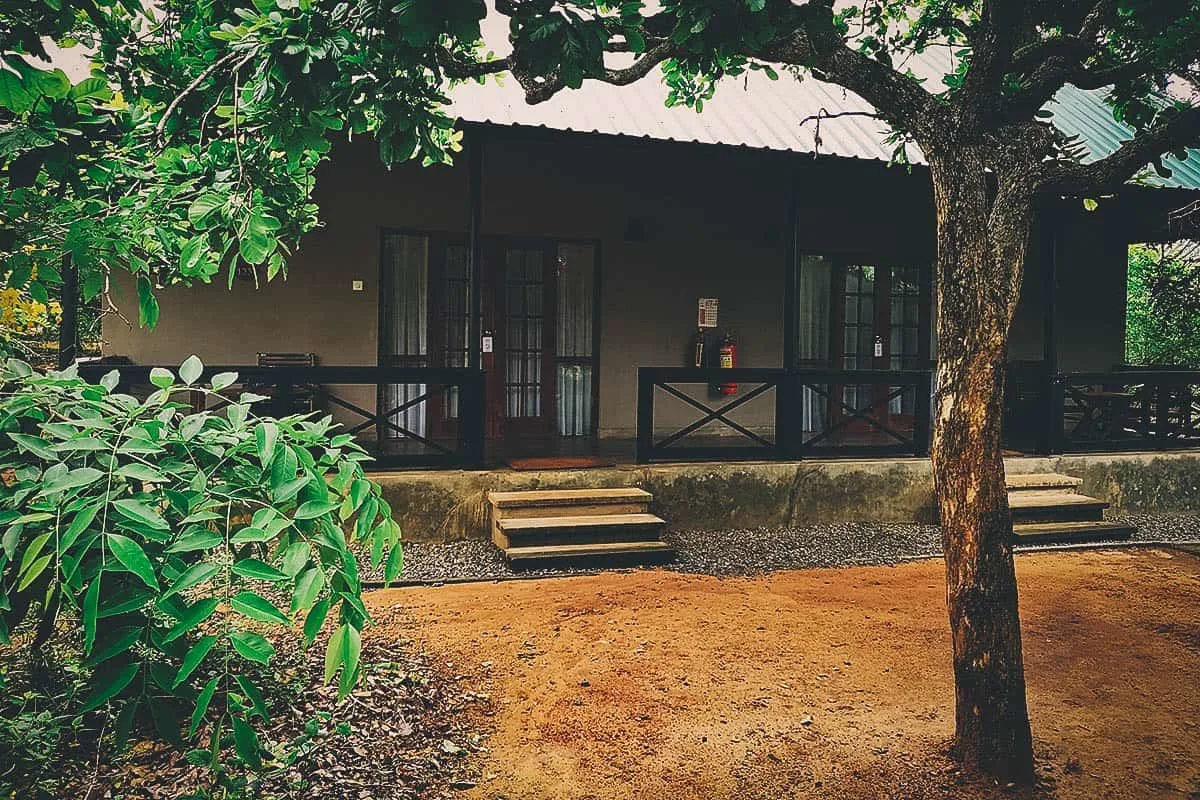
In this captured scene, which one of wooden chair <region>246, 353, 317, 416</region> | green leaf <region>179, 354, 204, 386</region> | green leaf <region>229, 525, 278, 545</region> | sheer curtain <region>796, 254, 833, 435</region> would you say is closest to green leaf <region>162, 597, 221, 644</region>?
green leaf <region>229, 525, 278, 545</region>

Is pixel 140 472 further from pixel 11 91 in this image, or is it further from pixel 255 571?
pixel 11 91

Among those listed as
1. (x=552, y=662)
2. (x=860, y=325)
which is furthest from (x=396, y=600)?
(x=860, y=325)

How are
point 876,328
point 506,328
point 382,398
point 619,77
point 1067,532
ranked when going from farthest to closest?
point 876,328
point 506,328
point 382,398
point 1067,532
point 619,77

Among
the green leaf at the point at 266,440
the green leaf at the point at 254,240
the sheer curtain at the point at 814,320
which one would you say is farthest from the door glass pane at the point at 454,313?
the green leaf at the point at 266,440

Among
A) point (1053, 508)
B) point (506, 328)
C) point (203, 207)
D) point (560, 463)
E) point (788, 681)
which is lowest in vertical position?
point (788, 681)

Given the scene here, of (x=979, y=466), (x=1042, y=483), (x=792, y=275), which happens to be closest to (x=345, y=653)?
(x=979, y=466)

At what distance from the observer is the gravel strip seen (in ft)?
22.6

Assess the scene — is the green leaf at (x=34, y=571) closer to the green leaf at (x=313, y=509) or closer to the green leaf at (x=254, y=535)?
the green leaf at (x=254, y=535)

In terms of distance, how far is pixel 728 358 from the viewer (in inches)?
417

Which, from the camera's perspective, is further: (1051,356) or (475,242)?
(1051,356)

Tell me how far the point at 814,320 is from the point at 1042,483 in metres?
3.30

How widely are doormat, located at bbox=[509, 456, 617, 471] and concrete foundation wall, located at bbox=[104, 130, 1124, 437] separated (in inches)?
78.5

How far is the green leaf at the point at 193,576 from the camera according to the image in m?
1.74

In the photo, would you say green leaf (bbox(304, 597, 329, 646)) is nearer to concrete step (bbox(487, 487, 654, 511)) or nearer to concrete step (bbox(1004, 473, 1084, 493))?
concrete step (bbox(487, 487, 654, 511))
